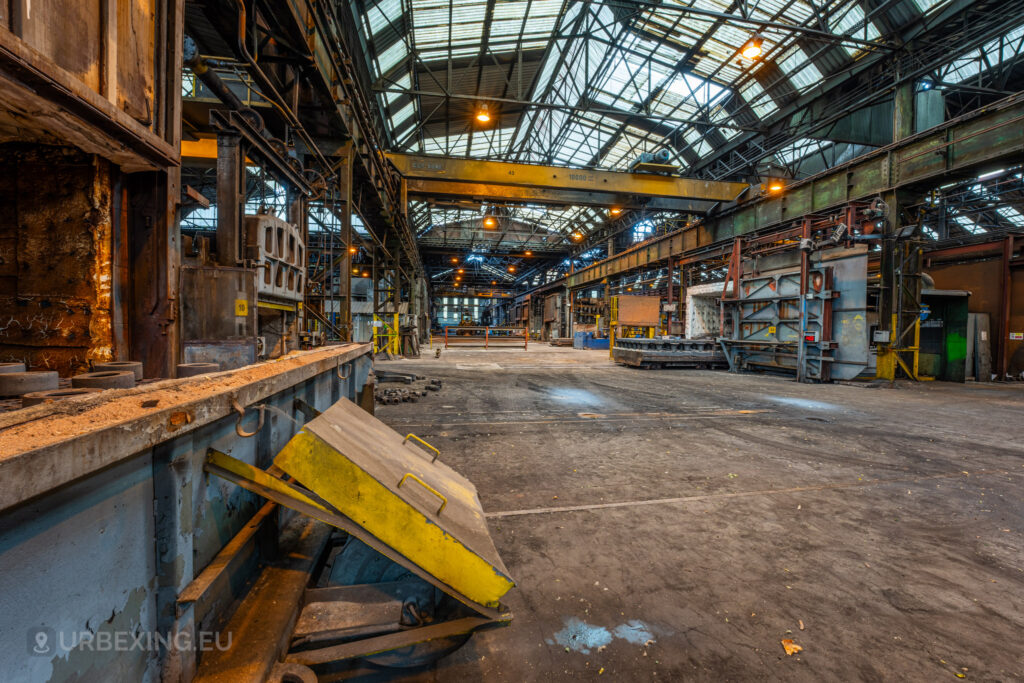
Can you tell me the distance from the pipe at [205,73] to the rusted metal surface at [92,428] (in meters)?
2.95

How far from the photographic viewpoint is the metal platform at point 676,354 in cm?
1134

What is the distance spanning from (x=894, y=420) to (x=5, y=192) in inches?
331

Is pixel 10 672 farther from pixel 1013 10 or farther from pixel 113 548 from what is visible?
pixel 1013 10

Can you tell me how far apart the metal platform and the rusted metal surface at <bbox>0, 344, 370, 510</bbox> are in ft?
36.5

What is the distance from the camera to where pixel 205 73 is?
3.10 m

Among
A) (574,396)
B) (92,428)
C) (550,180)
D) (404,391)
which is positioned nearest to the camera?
(92,428)

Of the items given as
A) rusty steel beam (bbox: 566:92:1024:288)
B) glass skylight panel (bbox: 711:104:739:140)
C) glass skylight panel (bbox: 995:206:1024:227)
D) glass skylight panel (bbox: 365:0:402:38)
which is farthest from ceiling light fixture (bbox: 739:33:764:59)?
glass skylight panel (bbox: 995:206:1024:227)

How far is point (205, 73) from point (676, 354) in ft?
37.5

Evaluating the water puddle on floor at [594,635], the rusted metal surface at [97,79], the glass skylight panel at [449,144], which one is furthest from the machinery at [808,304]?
the glass skylight panel at [449,144]

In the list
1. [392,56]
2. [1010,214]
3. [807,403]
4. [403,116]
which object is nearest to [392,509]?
[807,403]

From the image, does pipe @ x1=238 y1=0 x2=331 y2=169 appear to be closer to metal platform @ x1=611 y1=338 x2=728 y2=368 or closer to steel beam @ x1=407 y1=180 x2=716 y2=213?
steel beam @ x1=407 y1=180 x2=716 y2=213

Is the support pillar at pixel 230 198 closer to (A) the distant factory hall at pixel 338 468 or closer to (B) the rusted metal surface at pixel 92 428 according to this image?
(A) the distant factory hall at pixel 338 468

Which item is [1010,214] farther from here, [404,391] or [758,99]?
[404,391]

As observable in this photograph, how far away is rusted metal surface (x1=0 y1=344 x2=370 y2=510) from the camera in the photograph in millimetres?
705
